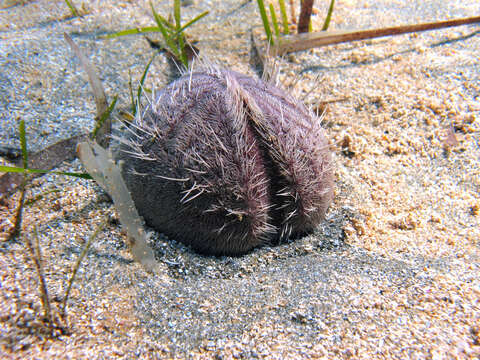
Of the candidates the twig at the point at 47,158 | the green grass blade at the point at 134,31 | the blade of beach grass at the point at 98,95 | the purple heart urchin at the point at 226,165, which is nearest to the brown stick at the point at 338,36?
the green grass blade at the point at 134,31

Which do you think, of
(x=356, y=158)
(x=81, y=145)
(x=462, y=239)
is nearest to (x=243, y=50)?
(x=356, y=158)

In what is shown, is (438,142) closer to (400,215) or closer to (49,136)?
(400,215)

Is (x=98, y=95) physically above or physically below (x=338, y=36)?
below

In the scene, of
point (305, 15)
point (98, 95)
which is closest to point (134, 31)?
point (98, 95)

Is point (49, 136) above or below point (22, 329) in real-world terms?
above

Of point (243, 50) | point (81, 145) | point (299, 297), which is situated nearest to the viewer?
point (299, 297)

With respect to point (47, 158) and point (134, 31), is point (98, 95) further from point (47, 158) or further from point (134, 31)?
point (134, 31)
